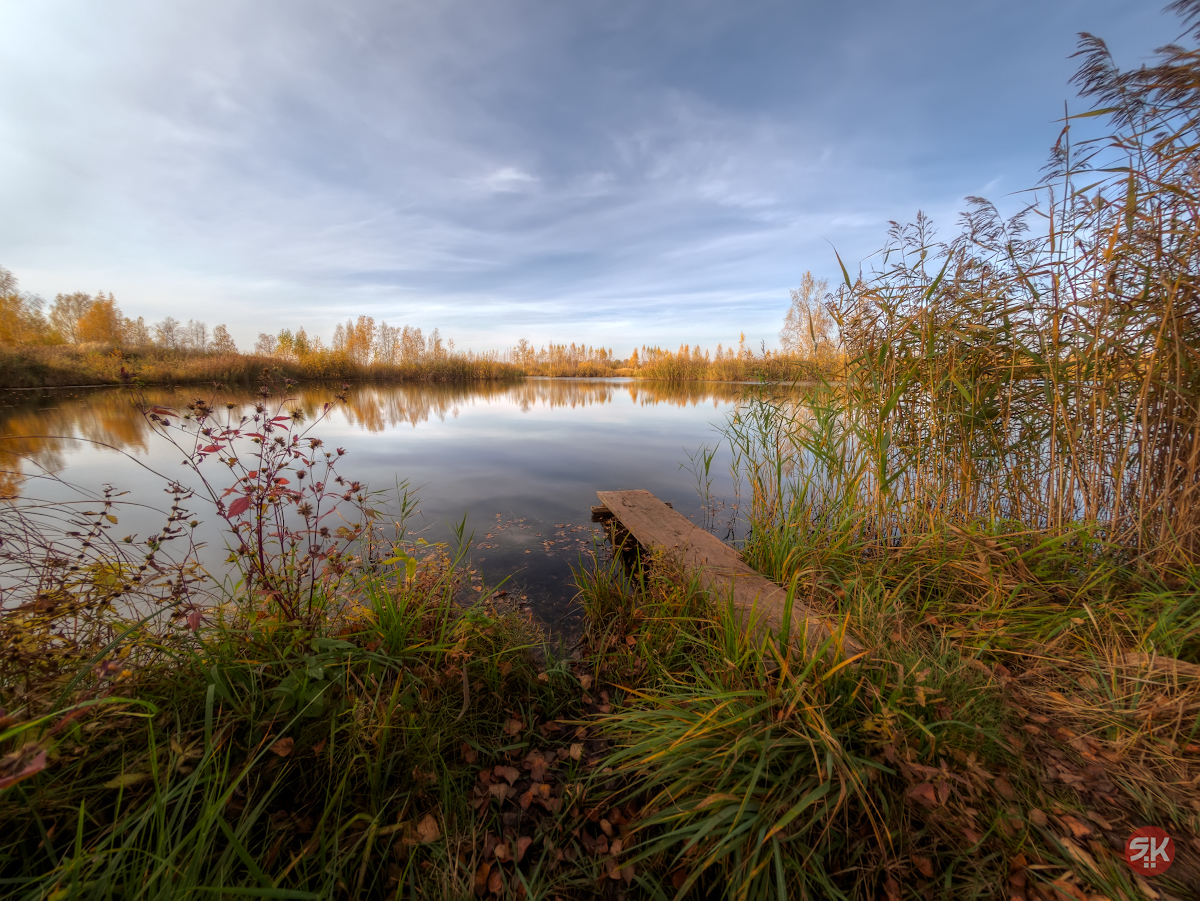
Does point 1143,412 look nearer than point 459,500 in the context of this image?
Yes

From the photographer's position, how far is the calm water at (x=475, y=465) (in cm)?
370

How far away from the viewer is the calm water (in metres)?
3.70

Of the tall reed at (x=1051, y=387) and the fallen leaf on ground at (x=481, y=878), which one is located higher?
the tall reed at (x=1051, y=387)

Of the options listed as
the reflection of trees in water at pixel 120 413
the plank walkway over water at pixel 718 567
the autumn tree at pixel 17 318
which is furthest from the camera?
the autumn tree at pixel 17 318

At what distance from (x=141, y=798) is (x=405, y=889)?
798 mm

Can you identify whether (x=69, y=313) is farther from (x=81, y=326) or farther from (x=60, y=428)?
(x=60, y=428)

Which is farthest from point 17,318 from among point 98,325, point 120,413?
point 120,413

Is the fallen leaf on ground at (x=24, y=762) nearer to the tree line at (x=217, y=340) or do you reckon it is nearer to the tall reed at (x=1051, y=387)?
the tall reed at (x=1051, y=387)

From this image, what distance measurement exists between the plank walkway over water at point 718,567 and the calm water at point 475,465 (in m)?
0.61

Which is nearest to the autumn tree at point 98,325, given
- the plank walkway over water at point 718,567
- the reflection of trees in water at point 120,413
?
the reflection of trees in water at point 120,413

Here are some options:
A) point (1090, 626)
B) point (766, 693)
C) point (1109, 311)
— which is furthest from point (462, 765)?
point (1109, 311)

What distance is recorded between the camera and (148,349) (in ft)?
69.5

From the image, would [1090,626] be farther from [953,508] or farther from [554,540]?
[554,540]

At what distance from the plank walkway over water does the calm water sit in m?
0.61
